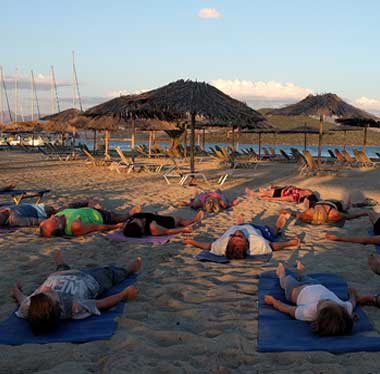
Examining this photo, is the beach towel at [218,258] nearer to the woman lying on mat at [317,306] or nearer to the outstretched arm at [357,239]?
the woman lying on mat at [317,306]

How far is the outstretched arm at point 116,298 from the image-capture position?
3.46 metres

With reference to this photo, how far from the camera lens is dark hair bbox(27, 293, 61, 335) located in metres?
3.06

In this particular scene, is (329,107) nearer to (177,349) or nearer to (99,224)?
(99,224)

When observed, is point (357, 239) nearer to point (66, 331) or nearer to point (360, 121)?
point (66, 331)

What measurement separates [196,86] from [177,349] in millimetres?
9587

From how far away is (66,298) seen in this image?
10.9 feet

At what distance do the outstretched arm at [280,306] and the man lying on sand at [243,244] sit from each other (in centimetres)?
132

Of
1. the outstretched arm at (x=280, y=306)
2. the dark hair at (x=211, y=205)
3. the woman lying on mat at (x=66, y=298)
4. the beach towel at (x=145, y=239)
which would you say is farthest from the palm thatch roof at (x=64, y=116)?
the outstretched arm at (x=280, y=306)

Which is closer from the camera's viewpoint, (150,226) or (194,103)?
(150,226)

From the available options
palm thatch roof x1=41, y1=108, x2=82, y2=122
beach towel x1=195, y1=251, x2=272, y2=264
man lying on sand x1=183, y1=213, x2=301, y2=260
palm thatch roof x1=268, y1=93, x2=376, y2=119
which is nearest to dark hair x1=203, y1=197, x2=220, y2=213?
man lying on sand x1=183, y1=213, x2=301, y2=260

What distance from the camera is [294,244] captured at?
5.45 m

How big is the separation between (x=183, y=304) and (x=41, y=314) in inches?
42.3

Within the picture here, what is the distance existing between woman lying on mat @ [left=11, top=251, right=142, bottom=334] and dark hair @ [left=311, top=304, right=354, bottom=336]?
1.41m

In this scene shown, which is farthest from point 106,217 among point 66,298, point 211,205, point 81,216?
point 66,298
